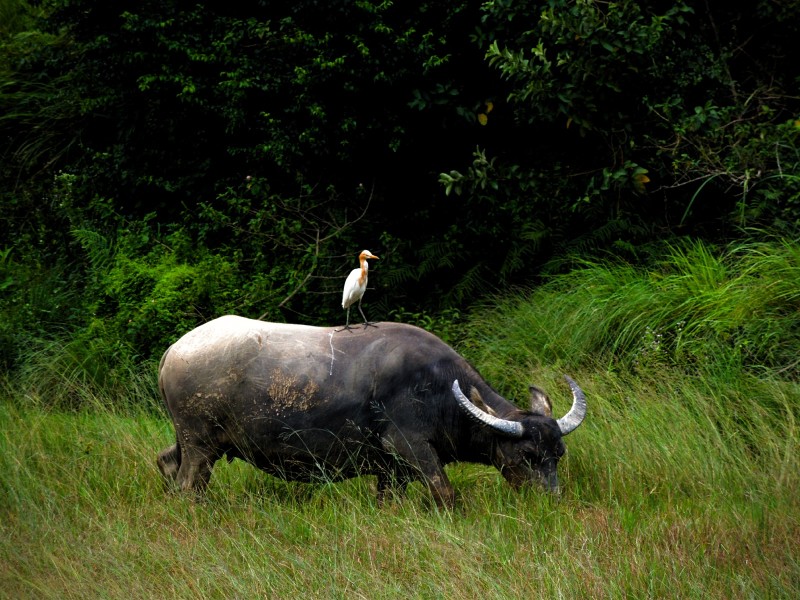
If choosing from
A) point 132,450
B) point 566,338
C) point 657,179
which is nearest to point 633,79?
point 657,179

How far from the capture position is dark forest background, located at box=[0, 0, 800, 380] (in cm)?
962

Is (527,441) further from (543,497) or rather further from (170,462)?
(170,462)

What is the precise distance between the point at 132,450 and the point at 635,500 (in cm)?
341

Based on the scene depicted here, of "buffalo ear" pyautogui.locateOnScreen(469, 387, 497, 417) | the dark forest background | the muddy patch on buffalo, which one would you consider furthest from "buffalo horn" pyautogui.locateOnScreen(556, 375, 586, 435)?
the dark forest background

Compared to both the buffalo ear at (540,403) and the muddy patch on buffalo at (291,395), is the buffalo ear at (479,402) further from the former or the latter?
the muddy patch on buffalo at (291,395)

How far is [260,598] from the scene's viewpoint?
15.3ft

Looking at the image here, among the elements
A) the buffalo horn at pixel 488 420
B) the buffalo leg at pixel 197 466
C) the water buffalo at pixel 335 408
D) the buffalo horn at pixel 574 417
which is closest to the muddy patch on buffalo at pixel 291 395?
the water buffalo at pixel 335 408

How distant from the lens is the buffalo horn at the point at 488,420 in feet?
19.4

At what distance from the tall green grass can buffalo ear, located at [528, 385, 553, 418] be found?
46 cm

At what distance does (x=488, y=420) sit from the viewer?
19.4ft

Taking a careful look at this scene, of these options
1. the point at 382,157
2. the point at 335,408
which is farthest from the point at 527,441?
the point at 382,157

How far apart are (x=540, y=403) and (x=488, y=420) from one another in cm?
53

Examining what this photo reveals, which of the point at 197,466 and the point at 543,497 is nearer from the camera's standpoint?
the point at 543,497

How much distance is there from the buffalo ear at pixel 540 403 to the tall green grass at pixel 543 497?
1.52ft
